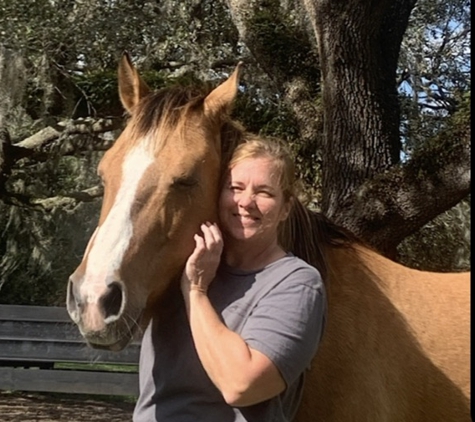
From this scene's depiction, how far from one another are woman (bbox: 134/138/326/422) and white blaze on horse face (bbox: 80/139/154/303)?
A: 20cm

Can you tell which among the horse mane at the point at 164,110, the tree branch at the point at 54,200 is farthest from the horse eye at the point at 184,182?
the tree branch at the point at 54,200

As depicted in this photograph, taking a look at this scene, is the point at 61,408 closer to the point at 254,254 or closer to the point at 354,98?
the point at 354,98

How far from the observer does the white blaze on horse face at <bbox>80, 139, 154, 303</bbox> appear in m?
1.93

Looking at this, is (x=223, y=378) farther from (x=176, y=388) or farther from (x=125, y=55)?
(x=125, y=55)

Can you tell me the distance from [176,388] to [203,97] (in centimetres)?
97

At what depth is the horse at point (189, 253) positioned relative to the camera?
6.61 feet

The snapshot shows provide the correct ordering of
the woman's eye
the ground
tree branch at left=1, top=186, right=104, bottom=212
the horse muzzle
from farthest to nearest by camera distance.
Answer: tree branch at left=1, top=186, right=104, bottom=212, the ground, the woman's eye, the horse muzzle

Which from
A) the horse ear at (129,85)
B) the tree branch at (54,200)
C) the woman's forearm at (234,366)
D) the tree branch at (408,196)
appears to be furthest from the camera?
the tree branch at (54,200)

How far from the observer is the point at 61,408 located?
8.54 metres

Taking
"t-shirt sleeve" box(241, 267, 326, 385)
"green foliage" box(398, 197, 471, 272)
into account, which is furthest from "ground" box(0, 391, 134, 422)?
"t-shirt sleeve" box(241, 267, 326, 385)

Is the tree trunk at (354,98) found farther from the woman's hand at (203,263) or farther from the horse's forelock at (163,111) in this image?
the woman's hand at (203,263)

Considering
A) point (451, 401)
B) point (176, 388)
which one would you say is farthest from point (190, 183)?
point (451, 401)

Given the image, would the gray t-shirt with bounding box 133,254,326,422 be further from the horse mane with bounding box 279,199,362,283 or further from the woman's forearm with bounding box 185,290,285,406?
the horse mane with bounding box 279,199,362,283

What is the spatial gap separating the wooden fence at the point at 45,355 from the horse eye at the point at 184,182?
16.5 ft
